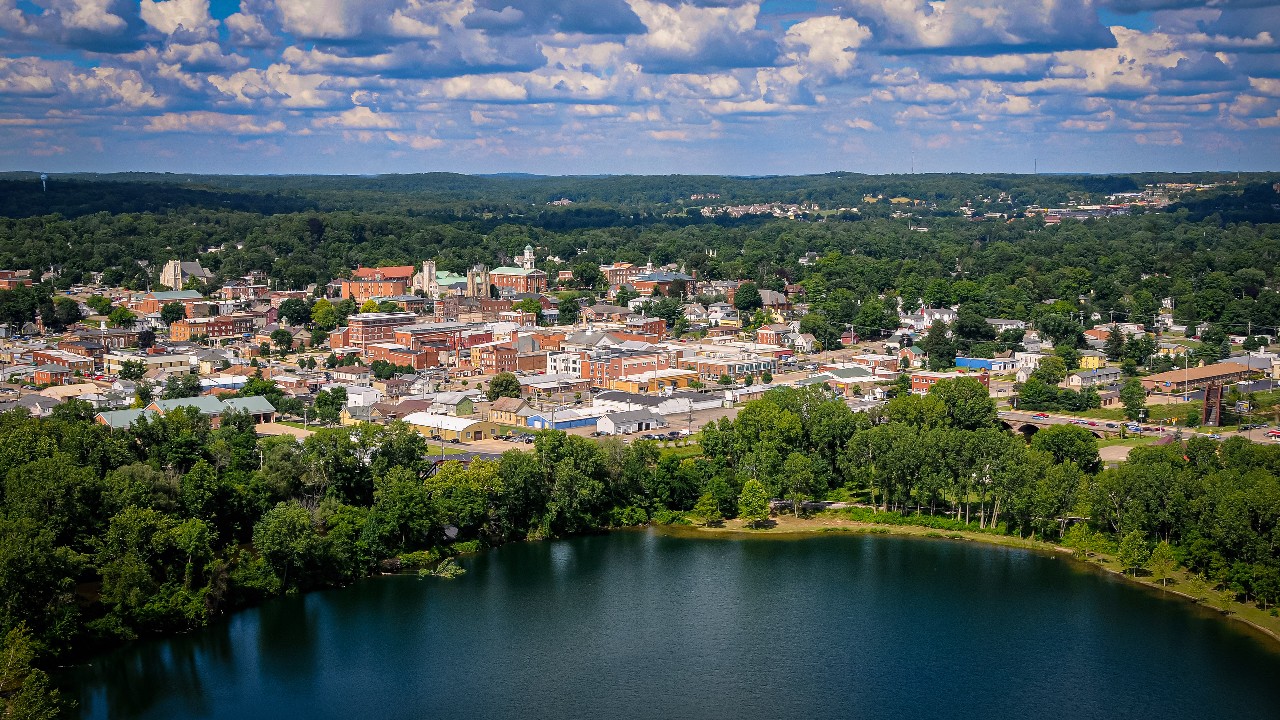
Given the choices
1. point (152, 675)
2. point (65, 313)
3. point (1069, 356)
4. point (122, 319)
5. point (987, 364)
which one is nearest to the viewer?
point (152, 675)

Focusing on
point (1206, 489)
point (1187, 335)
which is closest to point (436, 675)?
point (1206, 489)

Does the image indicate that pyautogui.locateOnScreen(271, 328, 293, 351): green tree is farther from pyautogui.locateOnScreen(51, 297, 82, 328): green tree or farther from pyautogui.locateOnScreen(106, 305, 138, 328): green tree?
pyautogui.locateOnScreen(51, 297, 82, 328): green tree

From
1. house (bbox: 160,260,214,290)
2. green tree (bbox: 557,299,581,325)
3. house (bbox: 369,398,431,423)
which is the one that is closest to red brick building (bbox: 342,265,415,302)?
house (bbox: 160,260,214,290)

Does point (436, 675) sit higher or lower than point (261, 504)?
lower

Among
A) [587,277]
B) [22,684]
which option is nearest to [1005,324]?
[587,277]

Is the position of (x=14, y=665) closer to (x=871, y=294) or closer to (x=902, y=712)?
(x=902, y=712)

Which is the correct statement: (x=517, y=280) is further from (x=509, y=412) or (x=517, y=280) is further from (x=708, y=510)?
(x=708, y=510)
